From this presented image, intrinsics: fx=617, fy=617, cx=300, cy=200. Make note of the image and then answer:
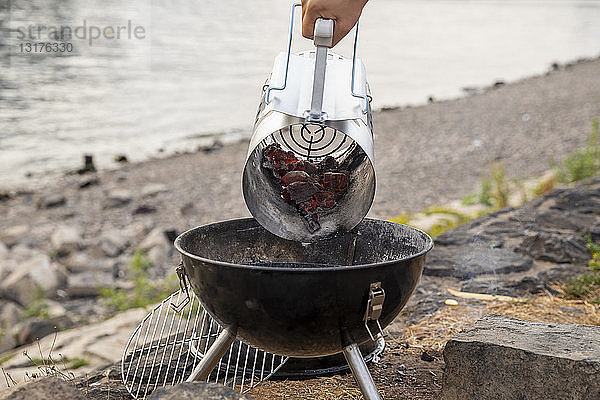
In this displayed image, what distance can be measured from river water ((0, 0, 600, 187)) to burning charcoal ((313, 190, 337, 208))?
8.13 metres

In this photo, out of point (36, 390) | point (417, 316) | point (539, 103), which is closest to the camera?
point (36, 390)

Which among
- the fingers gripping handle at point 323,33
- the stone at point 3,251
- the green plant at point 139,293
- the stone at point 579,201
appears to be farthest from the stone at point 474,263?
the stone at point 3,251

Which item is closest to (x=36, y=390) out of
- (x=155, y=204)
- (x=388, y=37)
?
(x=155, y=204)

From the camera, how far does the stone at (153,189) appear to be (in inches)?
342

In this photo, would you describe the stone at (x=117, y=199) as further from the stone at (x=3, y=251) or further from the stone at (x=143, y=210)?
the stone at (x=3, y=251)

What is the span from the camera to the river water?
12.3 metres

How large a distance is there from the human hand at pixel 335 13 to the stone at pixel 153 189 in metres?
7.20

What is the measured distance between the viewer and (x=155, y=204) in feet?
27.5

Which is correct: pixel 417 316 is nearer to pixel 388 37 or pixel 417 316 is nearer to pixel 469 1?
pixel 388 37

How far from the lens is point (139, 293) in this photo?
18.0 ft

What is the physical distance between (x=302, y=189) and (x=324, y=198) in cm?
8

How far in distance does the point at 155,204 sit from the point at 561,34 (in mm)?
34318

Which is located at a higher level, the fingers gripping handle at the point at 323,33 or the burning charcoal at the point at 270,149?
the fingers gripping handle at the point at 323,33

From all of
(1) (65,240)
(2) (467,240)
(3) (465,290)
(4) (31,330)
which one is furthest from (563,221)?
(1) (65,240)
